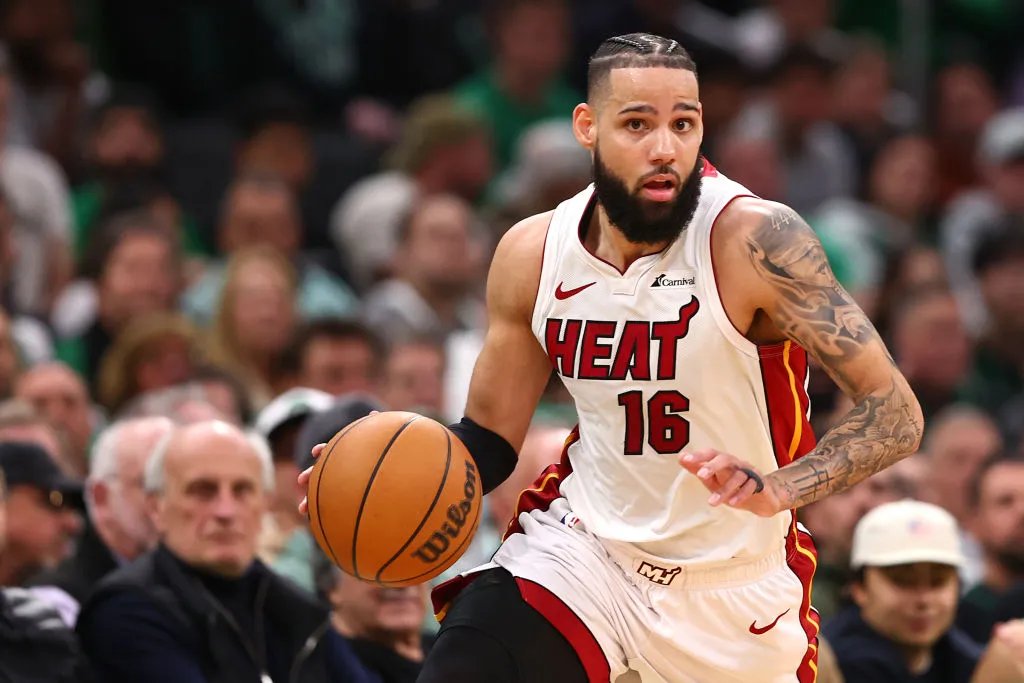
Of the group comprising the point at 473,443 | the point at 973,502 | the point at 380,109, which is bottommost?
the point at 973,502

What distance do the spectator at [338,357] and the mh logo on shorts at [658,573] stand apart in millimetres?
4370

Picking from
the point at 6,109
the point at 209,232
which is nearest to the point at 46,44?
the point at 6,109

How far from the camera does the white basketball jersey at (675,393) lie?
15.2 feet

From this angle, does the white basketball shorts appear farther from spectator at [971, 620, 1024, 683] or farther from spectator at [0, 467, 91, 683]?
spectator at [0, 467, 91, 683]

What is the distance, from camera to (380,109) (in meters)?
12.3

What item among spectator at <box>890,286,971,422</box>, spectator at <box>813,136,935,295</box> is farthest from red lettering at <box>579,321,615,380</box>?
spectator at <box>813,136,935,295</box>

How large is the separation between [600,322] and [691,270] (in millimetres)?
287

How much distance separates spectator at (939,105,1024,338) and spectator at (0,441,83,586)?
6916 mm

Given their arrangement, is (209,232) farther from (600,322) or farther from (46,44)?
(600,322)

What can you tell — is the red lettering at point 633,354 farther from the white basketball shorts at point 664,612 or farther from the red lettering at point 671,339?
the white basketball shorts at point 664,612

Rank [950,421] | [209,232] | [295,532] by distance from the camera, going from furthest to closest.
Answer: [209,232], [950,421], [295,532]

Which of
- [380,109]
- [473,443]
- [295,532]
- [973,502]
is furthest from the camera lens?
[380,109]

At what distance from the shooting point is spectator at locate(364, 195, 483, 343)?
32.4 feet

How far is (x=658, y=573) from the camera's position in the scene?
4.70m
